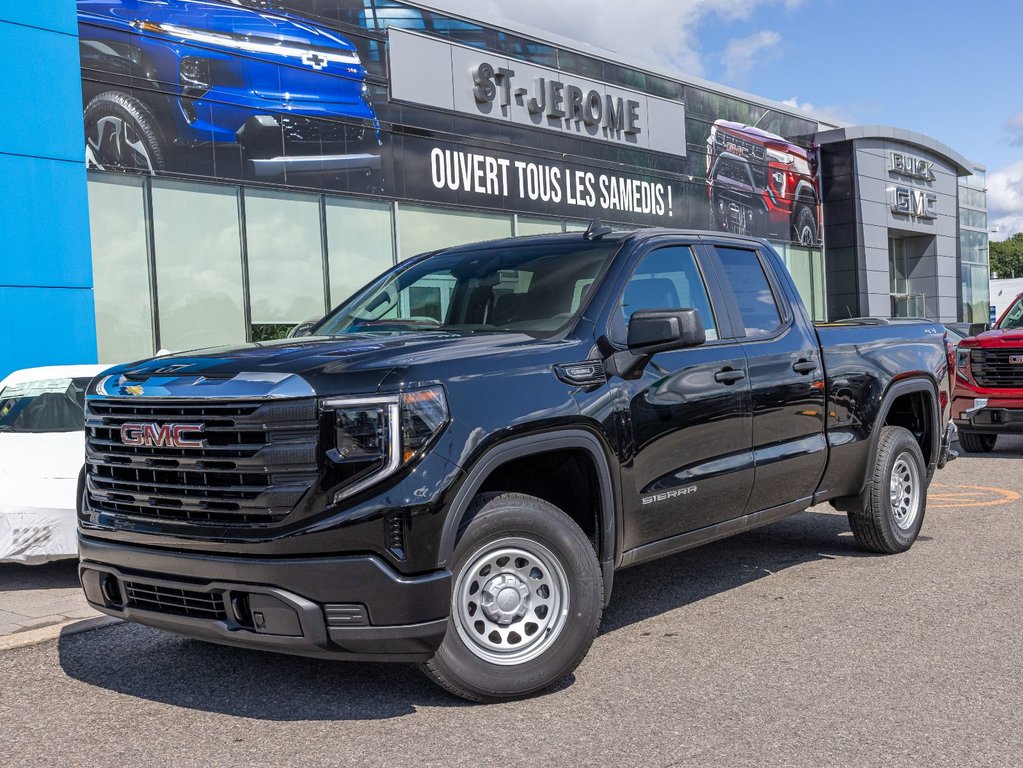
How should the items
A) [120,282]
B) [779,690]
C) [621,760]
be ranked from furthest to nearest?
[120,282] < [779,690] < [621,760]

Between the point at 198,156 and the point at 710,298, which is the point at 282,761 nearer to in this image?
the point at 710,298

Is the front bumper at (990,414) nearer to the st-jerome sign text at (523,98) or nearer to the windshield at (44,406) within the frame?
the windshield at (44,406)

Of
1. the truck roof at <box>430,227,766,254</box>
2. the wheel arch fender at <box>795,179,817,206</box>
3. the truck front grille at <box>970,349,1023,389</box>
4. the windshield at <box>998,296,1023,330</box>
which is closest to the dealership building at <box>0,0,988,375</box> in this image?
the wheel arch fender at <box>795,179,817,206</box>

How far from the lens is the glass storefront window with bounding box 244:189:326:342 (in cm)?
1792

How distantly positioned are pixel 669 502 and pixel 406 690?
148cm

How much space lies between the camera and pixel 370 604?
3.90 m

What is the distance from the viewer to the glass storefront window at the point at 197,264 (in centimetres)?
1661

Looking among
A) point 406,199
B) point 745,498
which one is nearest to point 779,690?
point 745,498

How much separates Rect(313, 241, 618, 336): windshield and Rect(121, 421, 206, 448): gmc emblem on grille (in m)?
1.35

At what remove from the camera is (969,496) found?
9.59 metres

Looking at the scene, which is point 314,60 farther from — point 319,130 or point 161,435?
point 161,435

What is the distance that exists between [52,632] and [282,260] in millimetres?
13273

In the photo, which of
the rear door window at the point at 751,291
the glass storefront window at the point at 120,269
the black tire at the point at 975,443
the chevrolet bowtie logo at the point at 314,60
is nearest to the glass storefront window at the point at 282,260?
the glass storefront window at the point at 120,269

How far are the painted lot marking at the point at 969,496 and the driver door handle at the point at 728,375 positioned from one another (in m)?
4.36
